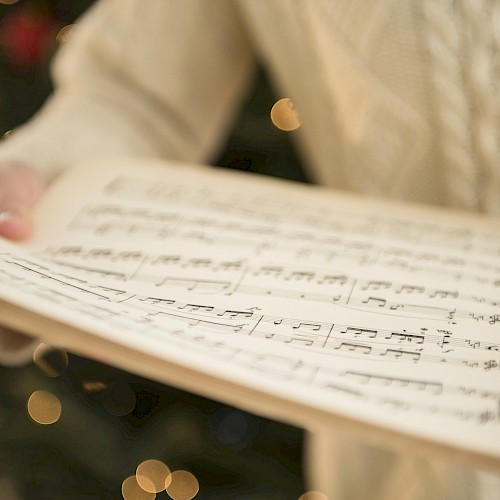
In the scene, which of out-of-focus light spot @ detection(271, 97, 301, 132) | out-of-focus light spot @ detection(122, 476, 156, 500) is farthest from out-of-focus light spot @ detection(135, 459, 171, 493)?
out-of-focus light spot @ detection(271, 97, 301, 132)

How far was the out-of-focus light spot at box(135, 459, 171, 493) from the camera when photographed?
109cm

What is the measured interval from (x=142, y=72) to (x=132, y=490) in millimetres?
828

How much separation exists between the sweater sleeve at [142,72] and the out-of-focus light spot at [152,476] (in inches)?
26.8

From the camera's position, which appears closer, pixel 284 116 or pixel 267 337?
pixel 267 337

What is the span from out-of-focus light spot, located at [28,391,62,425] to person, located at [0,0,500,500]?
2.08ft

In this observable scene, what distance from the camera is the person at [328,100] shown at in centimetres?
45

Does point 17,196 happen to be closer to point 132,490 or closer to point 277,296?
point 277,296

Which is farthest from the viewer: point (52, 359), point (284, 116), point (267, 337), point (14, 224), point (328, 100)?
point (52, 359)

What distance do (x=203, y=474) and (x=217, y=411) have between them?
0.43 feet

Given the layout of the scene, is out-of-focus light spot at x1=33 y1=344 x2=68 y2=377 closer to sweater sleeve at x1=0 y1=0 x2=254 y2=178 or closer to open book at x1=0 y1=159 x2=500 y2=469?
sweater sleeve at x1=0 y1=0 x2=254 y2=178

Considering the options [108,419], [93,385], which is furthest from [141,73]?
[108,419]

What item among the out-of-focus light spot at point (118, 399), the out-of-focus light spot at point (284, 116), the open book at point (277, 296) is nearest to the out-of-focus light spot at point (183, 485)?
the out-of-focus light spot at point (118, 399)

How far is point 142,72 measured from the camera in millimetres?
603

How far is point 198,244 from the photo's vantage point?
39cm
